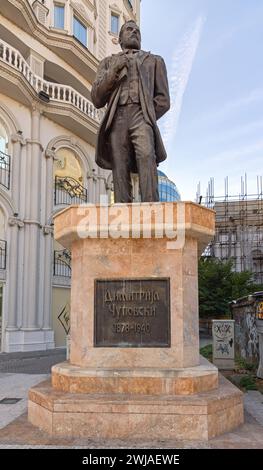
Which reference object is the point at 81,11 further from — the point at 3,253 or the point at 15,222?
the point at 3,253

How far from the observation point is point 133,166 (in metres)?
6.36

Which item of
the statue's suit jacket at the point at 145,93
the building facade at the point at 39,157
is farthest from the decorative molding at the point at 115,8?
the statue's suit jacket at the point at 145,93

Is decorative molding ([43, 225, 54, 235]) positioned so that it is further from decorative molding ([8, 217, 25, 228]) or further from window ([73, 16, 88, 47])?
window ([73, 16, 88, 47])

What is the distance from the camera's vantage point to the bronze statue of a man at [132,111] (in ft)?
19.6

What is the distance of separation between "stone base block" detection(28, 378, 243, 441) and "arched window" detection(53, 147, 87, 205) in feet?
53.6

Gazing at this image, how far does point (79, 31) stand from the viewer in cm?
2470

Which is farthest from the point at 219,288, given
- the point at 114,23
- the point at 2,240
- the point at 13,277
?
the point at 114,23

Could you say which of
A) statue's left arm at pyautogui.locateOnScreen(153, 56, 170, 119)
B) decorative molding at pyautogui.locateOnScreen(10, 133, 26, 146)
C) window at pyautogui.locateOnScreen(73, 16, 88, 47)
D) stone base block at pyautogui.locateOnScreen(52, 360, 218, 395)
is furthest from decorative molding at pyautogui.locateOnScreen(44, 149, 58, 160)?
stone base block at pyautogui.locateOnScreen(52, 360, 218, 395)

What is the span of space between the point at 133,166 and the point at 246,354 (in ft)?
33.2

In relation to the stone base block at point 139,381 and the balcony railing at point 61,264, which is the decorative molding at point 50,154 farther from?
the stone base block at point 139,381

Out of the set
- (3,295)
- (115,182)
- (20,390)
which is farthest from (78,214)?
(3,295)

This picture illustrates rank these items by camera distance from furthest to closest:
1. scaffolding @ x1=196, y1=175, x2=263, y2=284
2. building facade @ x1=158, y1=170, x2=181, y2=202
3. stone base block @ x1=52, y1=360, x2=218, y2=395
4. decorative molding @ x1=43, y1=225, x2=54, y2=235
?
building facade @ x1=158, y1=170, x2=181, y2=202, scaffolding @ x1=196, y1=175, x2=263, y2=284, decorative molding @ x1=43, y1=225, x2=54, y2=235, stone base block @ x1=52, y1=360, x2=218, y2=395

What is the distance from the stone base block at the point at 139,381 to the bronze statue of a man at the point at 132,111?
2.16m

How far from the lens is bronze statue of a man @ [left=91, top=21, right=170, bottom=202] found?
19.6ft
